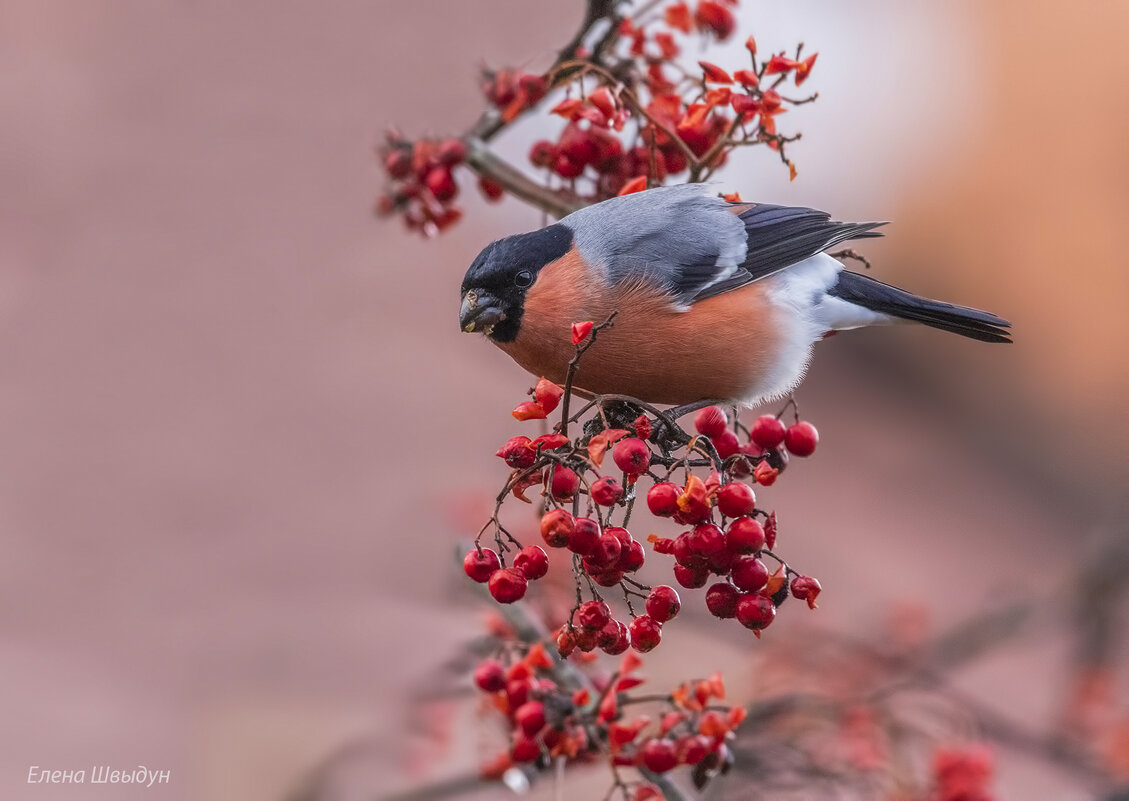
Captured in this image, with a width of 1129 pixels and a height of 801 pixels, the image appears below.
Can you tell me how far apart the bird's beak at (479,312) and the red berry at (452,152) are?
0.95ft

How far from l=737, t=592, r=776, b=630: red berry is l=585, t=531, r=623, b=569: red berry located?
0.20m

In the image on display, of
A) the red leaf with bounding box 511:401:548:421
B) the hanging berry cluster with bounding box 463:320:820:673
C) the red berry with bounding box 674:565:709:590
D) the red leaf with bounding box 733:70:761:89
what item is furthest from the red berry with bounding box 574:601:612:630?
the red leaf with bounding box 733:70:761:89

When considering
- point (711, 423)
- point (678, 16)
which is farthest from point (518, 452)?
point (678, 16)

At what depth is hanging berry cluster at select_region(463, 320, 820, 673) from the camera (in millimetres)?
1252

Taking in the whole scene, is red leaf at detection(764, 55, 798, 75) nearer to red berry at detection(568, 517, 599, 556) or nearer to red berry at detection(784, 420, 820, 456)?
red berry at detection(784, 420, 820, 456)

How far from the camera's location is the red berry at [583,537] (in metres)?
1.25

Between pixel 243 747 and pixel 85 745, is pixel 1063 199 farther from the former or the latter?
pixel 85 745

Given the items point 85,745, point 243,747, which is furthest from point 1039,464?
point 85,745

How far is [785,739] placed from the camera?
1.88 m

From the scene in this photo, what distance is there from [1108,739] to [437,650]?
1.92 metres

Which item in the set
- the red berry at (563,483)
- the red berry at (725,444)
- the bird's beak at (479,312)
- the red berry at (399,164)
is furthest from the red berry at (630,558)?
the red berry at (399,164)

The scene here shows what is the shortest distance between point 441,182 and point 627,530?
33.7 inches

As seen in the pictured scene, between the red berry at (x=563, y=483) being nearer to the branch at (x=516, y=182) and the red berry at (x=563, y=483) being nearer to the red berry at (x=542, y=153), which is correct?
the branch at (x=516, y=182)

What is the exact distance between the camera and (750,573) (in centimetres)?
132
